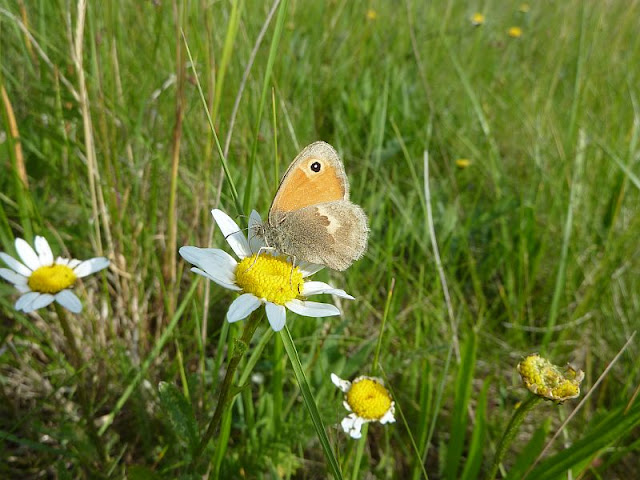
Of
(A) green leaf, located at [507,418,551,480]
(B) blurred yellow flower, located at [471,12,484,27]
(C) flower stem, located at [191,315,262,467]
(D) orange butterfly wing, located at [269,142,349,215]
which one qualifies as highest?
(B) blurred yellow flower, located at [471,12,484,27]

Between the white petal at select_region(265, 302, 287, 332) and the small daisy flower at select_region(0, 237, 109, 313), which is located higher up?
the white petal at select_region(265, 302, 287, 332)

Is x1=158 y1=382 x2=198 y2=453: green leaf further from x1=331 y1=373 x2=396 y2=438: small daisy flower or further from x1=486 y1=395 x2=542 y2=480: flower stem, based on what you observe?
x1=486 y1=395 x2=542 y2=480: flower stem

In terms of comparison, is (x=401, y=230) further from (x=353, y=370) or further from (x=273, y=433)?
(x=273, y=433)

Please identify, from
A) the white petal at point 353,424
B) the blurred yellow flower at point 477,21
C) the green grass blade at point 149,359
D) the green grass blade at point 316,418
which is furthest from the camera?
the blurred yellow flower at point 477,21

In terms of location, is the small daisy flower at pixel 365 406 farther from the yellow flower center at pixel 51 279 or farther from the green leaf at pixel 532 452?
the yellow flower center at pixel 51 279

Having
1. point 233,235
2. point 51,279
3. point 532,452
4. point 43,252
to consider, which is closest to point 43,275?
point 51,279

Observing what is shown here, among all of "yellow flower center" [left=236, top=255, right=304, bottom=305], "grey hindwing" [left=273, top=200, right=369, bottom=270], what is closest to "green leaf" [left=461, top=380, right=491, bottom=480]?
"grey hindwing" [left=273, top=200, right=369, bottom=270]

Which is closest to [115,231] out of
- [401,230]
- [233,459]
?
[233,459]

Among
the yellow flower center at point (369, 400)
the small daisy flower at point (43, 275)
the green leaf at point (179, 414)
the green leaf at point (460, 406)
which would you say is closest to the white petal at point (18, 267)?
the small daisy flower at point (43, 275)
